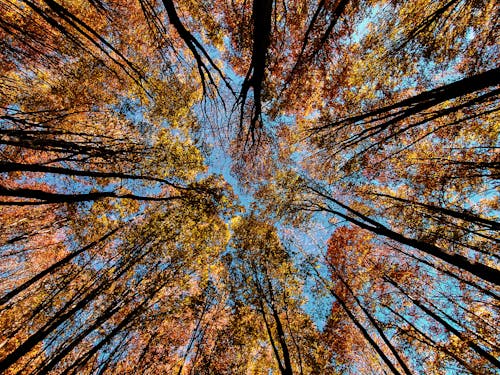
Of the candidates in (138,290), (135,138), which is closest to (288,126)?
(135,138)

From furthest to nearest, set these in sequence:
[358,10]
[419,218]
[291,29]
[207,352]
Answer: [207,352] < [419,218] < [291,29] < [358,10]

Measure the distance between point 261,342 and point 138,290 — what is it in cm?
639

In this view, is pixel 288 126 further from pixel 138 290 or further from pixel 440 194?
pixel 138 290

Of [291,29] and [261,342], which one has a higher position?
[291,29]

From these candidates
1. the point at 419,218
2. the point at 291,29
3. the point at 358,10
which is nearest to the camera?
the point at 358,10

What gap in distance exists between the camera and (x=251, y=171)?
32.9 feet

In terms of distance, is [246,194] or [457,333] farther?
[246,194]

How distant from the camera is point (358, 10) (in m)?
6.29

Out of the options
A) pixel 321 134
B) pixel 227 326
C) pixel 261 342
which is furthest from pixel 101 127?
pixel 261 342

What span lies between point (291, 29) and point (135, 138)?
6976mm

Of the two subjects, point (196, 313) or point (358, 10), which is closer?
point (358, 10)

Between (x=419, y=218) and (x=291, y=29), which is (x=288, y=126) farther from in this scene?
(x=419, y=218)

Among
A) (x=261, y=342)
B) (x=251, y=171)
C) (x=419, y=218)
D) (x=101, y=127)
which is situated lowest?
(x=261, y=342)

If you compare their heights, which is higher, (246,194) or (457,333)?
(246,194)
